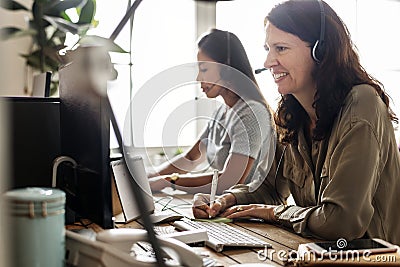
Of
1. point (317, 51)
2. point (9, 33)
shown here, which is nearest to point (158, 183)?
point (317, 51)

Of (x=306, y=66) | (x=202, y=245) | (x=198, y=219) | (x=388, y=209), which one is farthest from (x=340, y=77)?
(x=202, y=245)

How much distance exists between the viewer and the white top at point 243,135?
2.08 meters

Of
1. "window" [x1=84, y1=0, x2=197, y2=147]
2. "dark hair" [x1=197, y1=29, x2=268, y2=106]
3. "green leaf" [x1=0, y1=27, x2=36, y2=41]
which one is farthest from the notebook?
"window" [x1=84, y1=0, x2=197, y2=147]

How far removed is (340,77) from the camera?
1.58 meters

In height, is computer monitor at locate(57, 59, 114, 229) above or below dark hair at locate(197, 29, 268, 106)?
below

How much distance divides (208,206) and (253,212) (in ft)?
0.48

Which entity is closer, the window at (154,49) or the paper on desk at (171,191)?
the paper on desk at (171,191)

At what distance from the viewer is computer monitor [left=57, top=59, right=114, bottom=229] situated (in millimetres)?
1167

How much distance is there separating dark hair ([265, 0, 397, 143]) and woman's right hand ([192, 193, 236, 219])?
311 mm

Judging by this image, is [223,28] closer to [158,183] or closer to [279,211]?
[158,183]

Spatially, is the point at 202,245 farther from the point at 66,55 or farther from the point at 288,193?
the point at 66,55

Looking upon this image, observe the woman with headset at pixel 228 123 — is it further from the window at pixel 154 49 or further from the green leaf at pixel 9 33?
the green leaf at pixel 9 33

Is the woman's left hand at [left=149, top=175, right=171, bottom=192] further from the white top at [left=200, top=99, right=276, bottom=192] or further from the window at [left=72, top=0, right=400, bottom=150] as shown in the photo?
the window at [left=72, top=0, right=400, bottom=150]

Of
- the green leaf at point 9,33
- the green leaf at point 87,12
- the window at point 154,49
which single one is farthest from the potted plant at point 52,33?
the window at point 154,49
